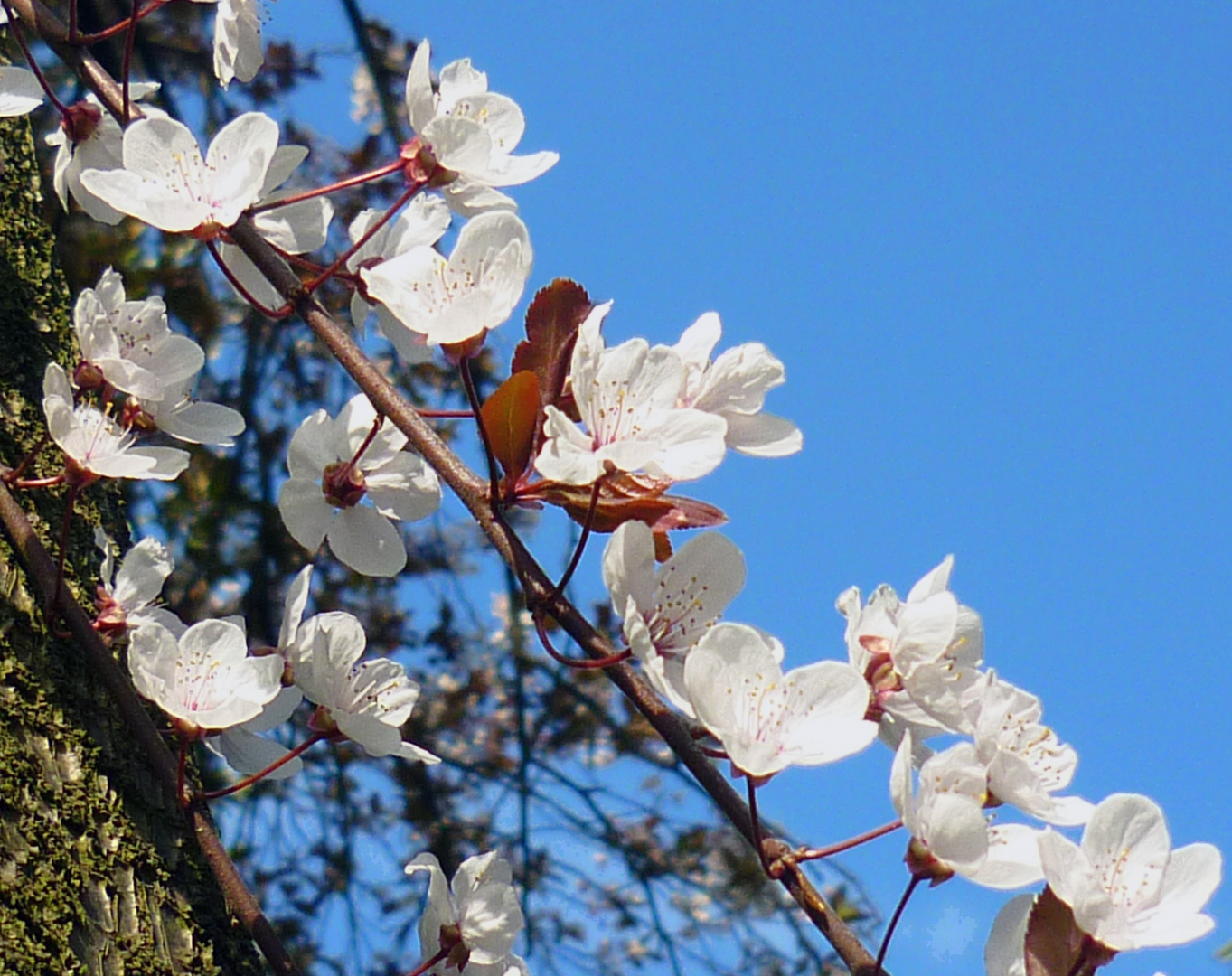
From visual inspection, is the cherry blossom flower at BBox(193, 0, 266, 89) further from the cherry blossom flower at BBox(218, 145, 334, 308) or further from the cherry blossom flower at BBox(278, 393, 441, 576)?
the cherry blossom flower at BBox(278, 393, 441, 576)

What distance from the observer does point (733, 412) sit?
2.96 ft

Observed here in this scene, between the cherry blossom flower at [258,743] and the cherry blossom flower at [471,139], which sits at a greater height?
the cherry blossom flower at [471,139]

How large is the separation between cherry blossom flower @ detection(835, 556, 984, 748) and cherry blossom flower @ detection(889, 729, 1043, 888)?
6 centimetres

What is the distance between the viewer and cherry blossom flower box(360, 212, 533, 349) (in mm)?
841

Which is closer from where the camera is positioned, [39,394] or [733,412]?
[733,412]

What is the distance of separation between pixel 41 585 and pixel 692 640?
57cm

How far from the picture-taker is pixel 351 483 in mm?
1043

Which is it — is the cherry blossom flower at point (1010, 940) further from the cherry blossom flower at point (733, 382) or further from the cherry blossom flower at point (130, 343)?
the cherry blossom flower at point (130, 343)

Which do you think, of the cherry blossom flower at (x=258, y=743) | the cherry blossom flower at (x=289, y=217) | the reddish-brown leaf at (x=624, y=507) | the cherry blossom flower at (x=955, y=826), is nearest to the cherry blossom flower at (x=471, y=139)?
the cherry blossom flower at (x=289, y=217)

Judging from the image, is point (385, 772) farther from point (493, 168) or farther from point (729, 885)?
point (493, 168)

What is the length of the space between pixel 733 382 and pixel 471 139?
31cm

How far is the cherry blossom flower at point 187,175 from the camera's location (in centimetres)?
94

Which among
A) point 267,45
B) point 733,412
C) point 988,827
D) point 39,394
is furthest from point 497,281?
point 267,45

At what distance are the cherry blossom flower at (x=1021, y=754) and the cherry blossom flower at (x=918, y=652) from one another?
0.02m
